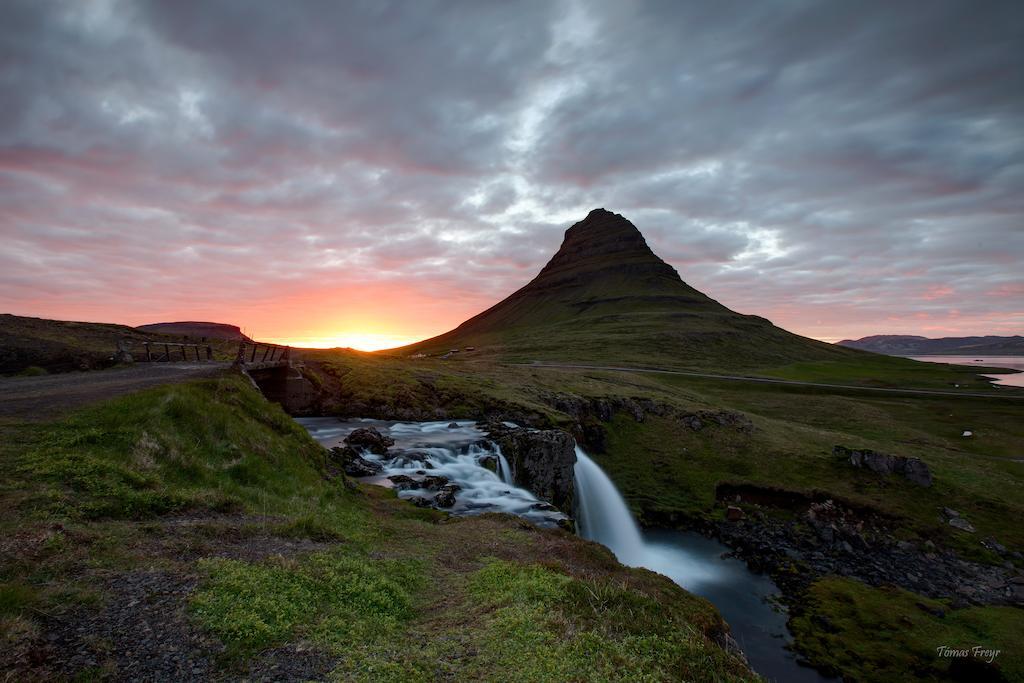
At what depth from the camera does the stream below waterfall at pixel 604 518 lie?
23891 millimetres

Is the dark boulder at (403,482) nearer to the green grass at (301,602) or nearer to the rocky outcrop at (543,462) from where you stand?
the rocky outcrop at (543,462)

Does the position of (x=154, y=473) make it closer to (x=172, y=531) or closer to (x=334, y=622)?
(x=172, y=531)

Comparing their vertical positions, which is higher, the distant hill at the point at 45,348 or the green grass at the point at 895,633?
the distant hill at the point at 45,348

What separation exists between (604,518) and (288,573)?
3117 cm

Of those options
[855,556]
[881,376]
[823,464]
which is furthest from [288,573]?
[881,376]

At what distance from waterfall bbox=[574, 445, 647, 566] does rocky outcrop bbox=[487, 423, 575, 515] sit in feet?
9.21

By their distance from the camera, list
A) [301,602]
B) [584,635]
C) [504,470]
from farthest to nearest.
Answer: [504,470]
[301,602]
[584,635]

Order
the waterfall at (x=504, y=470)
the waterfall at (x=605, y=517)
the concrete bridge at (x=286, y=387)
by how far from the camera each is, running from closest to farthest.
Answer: the waterfall at (x=504, y=470) < the waterfall at (x=605, y=517) < the concrete bridge at (x=286, y=387)

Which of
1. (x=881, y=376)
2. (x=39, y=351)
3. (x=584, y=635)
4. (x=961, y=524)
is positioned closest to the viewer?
(x=584, y=635)

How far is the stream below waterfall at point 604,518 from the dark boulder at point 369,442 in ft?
2.02

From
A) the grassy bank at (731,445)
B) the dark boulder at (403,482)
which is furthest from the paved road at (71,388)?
the grassy bank at (731,445)

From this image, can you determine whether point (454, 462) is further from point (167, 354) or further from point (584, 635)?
point (167, 354)

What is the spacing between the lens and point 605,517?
3753 cm

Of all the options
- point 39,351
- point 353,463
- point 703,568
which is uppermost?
point 39,351
